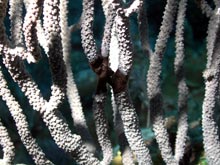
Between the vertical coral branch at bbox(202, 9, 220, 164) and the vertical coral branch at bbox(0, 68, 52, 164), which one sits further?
the vertical coral branch at bbox(202, 9, 220, 164)

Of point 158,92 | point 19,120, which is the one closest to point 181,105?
point 158,92

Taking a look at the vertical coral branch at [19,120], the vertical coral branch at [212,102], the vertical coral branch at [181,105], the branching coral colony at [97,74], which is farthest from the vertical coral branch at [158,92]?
the vertical coral branch at [19,120]

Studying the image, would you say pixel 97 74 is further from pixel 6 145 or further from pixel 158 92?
pixel 6 145

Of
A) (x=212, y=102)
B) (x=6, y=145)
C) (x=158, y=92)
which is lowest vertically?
(x=6, y=145)

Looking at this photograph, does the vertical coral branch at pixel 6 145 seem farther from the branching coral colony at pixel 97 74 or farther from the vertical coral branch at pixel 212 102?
the vertical coral branch at pixel 212 102

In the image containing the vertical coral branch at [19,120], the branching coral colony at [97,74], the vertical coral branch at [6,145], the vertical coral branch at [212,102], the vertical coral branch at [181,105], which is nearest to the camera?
the branching coral colony at [97,74]

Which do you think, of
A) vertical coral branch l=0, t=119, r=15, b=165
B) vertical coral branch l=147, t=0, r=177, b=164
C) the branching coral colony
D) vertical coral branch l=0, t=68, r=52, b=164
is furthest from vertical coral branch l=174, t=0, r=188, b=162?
vertical coral branch l=0, t=119, r=15, b=165

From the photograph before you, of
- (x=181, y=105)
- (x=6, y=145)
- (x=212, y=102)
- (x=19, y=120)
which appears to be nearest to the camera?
(x=19, y=120)

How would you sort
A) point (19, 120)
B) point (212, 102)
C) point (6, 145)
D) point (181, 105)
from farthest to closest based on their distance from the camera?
1. point (181, 105)
2. point (212, 102)
3. point (6, 145)
4. point (19, 120)

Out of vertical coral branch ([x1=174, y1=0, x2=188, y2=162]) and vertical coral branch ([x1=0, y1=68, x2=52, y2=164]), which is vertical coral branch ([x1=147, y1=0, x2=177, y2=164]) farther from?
vertical coral branch ([x1=0, y1=68, x2=52, y2=164])
